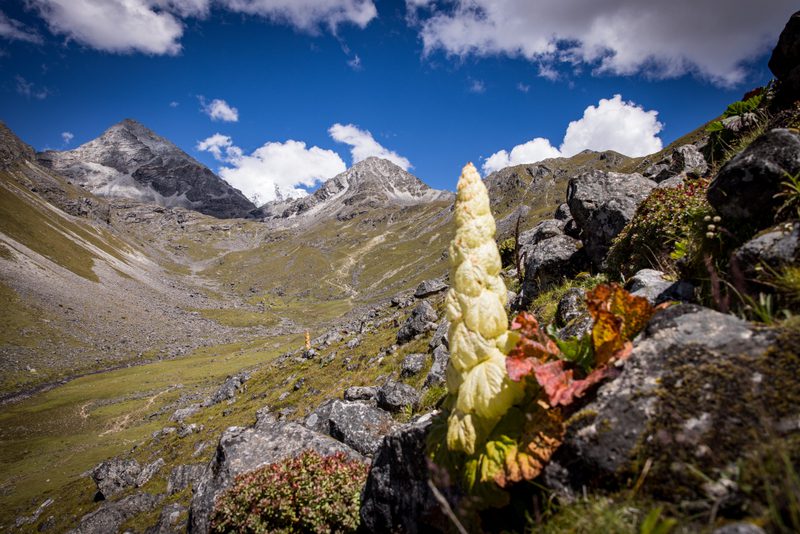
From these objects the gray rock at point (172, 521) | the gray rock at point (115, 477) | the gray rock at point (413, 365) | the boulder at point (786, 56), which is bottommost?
the gray rock at point (115, 477)

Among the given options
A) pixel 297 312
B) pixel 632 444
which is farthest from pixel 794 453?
pixel 297 312

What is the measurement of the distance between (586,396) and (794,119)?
8.45 m

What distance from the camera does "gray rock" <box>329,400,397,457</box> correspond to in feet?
40.8

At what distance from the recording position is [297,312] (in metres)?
131

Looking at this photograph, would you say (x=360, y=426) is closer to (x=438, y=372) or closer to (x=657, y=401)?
(x=438, y=372)

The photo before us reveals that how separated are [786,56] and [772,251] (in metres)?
13.9

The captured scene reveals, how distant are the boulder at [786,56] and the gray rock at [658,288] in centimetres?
903

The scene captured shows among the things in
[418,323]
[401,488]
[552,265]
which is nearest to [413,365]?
[418,323]

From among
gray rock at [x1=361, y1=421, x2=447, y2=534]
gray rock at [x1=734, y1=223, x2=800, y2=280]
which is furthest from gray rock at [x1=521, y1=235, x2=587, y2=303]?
gray rock at [x1=361, y1=421, x2=447, y2=534]

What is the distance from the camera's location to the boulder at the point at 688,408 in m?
2.84

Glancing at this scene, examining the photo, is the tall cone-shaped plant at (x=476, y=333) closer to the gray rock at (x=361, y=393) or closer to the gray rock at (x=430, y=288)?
the gray rock at (x=361, y=393)

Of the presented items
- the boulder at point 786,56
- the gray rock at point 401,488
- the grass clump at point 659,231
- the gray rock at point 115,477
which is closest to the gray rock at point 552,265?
the grass clump at point 659,231

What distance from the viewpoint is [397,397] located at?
590 inches

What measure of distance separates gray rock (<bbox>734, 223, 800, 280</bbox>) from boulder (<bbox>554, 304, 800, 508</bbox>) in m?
1.23
